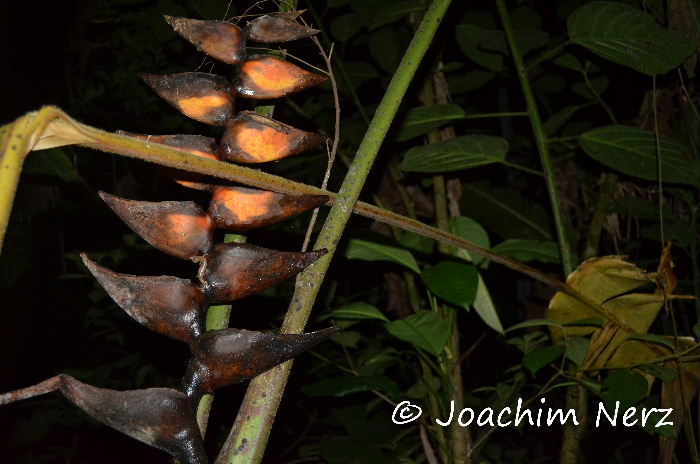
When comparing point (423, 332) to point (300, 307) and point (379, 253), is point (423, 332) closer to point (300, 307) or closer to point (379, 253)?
point (379, 253)

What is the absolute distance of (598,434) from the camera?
1383 mm

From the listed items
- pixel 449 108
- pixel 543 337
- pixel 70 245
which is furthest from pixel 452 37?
pixel 70 245

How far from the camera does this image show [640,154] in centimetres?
92

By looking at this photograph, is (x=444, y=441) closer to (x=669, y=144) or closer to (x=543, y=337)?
(x=543, y=337)

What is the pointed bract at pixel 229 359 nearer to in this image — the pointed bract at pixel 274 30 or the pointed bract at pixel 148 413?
the pointed bract at pixel 148 413

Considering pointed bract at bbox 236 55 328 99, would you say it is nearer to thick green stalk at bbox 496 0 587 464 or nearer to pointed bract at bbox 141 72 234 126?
pointed bract at bbox 141 72 234 126

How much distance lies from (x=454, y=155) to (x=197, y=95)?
0.60 metres

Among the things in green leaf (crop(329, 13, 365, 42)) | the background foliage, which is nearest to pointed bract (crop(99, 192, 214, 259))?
the background foliage

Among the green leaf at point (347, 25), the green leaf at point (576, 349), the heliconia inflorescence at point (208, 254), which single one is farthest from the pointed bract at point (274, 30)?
the green leaf at point (347, 25)

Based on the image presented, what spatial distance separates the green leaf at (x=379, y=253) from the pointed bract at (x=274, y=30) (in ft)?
1.57

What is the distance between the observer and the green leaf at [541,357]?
74 centimetres

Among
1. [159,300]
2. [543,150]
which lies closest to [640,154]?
[543,150]

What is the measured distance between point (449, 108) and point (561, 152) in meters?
0.61

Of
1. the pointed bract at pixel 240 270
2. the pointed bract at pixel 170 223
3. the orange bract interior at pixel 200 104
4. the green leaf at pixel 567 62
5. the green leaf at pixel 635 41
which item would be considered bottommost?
the pointed bract at pixel 240 270
